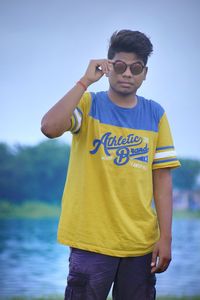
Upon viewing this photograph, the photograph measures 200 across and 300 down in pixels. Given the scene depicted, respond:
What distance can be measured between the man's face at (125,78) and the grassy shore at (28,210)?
1.78 meters

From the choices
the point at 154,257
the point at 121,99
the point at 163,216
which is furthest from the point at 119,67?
the point at 154,257

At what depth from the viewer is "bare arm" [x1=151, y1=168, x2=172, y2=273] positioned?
1.91m

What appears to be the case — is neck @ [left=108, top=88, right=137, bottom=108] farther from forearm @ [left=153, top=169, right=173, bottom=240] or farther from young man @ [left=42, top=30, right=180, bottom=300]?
forearm @ [left=153, top=169, right=173, bottom=240]

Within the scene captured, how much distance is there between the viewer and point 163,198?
1.97 meters

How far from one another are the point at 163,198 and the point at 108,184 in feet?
0.83

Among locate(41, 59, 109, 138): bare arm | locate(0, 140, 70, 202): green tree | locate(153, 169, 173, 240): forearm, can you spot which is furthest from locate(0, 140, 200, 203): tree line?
locate(41, 59, 109, 138): bare arm

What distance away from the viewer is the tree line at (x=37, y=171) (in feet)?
11.7

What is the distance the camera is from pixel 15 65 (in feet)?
11.6

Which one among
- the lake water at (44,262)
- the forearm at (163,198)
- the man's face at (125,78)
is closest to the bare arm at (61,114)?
the man's face at (125,78)

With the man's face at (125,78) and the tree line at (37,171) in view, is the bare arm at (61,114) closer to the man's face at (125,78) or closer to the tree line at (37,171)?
the man's face at (125,78)

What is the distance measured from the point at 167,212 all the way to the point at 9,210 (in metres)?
1.81

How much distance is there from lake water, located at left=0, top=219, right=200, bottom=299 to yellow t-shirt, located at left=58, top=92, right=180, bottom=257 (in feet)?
5.26

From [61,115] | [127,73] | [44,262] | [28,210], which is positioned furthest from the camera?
[28,210]

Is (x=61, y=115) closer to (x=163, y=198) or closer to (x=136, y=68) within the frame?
(x=136, y=68)
